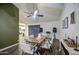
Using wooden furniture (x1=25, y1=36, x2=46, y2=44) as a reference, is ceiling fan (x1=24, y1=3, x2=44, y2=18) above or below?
above

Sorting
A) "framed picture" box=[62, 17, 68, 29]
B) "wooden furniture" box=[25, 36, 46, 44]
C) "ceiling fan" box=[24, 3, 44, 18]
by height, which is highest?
"ceiling fan" box=[24, 3, 44, 18]

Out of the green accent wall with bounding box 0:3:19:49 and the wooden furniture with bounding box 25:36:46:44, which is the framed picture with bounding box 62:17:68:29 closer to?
the wooden furniture with bounding box 25:36:46:44

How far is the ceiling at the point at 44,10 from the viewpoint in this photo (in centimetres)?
247

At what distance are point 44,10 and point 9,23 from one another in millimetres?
638

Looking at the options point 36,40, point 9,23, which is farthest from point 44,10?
point 9,23

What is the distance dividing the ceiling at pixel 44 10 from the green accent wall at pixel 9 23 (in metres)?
0.09

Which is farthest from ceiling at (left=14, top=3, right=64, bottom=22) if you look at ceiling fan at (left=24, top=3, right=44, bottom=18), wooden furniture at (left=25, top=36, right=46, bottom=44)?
wooden furniture at (left=25, top=36, right=46, bottom=44)

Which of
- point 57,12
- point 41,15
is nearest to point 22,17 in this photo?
point 41,15

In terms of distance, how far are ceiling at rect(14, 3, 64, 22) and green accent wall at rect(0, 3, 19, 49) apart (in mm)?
86

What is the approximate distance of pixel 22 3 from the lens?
247 cm

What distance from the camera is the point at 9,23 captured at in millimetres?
2492

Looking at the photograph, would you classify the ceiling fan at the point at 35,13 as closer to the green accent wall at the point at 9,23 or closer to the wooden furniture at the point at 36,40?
the green accent wall at the point at 9,23

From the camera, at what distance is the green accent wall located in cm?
247

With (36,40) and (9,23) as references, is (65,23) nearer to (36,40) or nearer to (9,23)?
(36,40)
